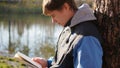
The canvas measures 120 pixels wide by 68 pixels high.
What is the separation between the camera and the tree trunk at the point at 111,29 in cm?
259

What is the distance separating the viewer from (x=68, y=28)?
2.51 metres

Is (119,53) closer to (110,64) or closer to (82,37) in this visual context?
(110,64)

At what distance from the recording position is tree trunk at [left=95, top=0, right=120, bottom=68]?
102 inches

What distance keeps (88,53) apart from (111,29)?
1.45 feet

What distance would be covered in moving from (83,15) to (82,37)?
18 centimetres

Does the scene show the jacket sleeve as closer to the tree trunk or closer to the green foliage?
the tree trunk

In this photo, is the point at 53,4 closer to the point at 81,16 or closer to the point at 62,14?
the point at 62,14

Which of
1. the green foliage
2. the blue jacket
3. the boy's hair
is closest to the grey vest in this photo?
the blue jacket

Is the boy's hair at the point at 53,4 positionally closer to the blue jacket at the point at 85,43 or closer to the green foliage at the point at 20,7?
the blue jacket at the point at 85,43

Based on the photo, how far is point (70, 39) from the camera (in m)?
2.41

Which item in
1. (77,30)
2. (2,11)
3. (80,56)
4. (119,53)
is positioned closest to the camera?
(80,56)

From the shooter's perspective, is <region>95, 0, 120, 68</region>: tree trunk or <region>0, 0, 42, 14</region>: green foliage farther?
<region>0, 0, 42, 14</region>: green foliage

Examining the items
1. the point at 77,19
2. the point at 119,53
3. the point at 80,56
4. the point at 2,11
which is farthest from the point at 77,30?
the point at 2,11

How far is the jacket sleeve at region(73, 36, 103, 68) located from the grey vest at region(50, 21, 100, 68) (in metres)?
0.05
